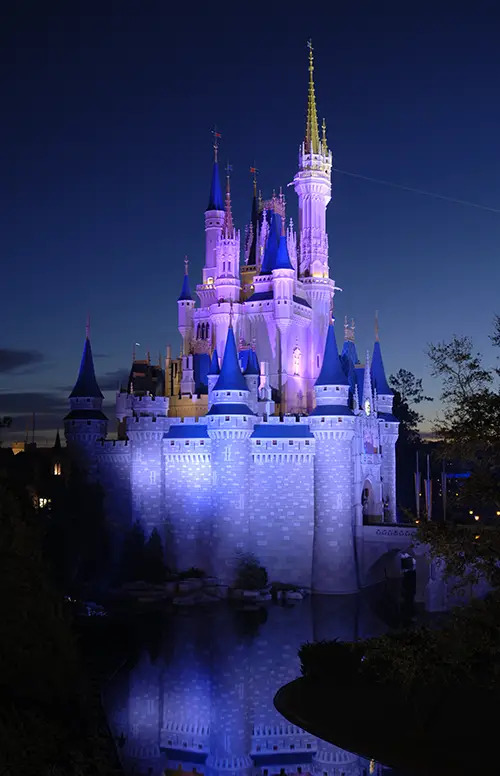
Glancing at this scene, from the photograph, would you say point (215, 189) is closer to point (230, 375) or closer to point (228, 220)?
point (228, 220)

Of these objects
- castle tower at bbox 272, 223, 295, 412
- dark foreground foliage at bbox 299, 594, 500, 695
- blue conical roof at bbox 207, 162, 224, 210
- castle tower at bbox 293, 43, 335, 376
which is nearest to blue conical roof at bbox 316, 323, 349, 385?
castle tower at bbox 272, 223, 295, 412

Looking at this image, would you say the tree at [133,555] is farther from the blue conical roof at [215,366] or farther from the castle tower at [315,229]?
the castle tower at [315,229]

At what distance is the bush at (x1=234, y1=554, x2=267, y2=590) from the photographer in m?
43.8

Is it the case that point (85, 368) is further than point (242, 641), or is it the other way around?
point (85, 368)

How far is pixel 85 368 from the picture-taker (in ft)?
169

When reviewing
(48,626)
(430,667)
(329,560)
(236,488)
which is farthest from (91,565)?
(430,667)

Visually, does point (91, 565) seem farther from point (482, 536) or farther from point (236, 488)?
point (482, 536)

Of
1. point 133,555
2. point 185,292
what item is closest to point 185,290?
point 185,292

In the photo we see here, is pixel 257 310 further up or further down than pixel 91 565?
further up

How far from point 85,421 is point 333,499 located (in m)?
13.2

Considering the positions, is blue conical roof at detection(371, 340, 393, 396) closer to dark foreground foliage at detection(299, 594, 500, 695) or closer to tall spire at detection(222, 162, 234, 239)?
tall spire at detection(222, 162, 234, 239)

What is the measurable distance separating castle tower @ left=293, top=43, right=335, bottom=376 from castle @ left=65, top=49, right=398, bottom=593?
81 mm

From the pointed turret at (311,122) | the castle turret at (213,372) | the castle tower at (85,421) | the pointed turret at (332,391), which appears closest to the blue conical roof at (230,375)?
the pointed turret at (332,391)

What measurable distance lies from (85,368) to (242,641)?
68.3 ft
